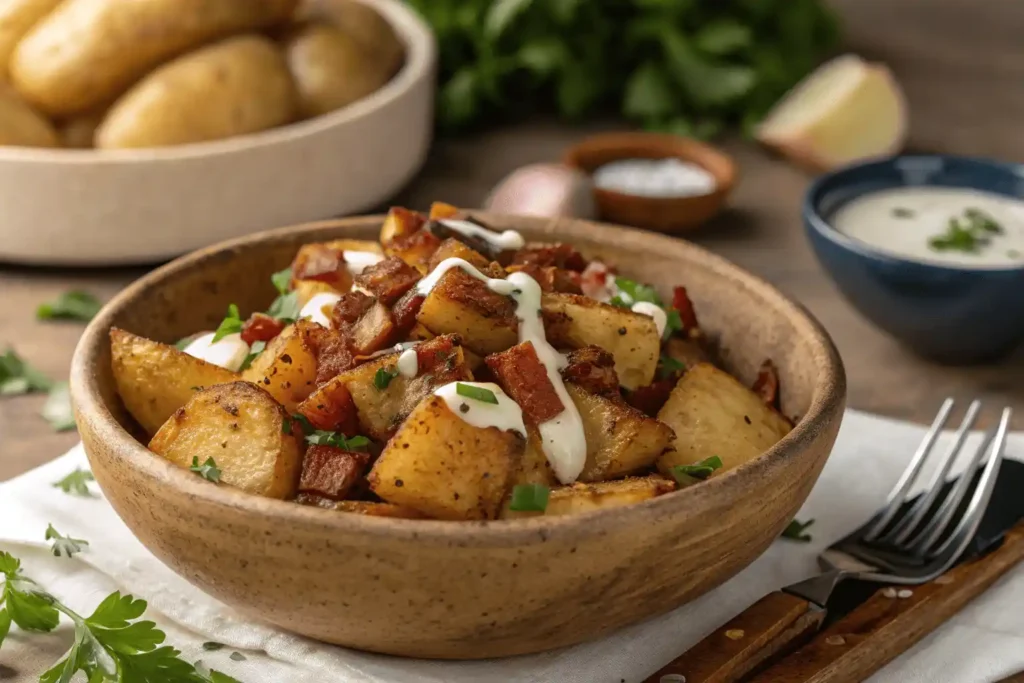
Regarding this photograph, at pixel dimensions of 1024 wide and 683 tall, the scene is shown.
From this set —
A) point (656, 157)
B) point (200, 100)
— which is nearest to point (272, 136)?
point (200, 100)

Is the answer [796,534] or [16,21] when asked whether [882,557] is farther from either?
[16,21]

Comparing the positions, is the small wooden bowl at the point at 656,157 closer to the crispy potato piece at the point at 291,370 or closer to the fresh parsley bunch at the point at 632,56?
the fresh parsley bunch at the point at 632,56

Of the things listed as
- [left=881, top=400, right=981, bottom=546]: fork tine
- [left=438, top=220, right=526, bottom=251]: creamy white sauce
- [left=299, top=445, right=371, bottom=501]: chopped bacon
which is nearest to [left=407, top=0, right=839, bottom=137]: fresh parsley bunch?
[left=438, top=220, right=526, bottom=251]: creamy white sauce

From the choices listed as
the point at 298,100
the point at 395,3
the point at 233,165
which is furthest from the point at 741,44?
the point at 233,165

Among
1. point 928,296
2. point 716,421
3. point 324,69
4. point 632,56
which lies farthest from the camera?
point 632,56

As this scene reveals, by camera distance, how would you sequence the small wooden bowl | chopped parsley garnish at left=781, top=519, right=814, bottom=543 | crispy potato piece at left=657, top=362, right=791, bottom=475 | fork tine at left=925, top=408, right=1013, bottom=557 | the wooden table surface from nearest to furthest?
crispy potato piece at left=657, top=362, right=791, bottom=475, fork tine at left=925, top=408, right=1013, bottom=557, chopped parsley garnish at left=781, top=519, right=814, bottom=543, the wooden table surface, the small wooden bowl

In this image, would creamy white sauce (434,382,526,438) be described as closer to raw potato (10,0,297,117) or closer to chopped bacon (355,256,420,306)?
chopped bacon (355,256,420,306)
